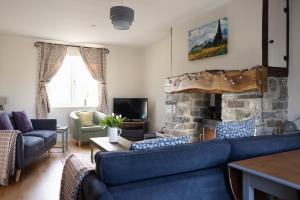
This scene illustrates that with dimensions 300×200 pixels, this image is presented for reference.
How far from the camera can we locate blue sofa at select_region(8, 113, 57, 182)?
325 centimetres

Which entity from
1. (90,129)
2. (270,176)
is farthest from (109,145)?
(270,176)

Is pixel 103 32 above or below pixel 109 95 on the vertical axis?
above

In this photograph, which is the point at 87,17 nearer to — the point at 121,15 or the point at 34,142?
the point at 121,15

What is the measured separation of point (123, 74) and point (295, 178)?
5.73 m

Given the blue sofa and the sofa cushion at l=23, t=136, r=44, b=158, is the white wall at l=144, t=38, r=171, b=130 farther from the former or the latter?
the sofa cushion at l=23, t=136, r=44, b=158

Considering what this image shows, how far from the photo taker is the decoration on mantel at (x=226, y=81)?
3.01 m

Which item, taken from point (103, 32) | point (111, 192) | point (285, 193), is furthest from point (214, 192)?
point (103, 32)

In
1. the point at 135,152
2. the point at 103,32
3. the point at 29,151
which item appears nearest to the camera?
the point at 135,152

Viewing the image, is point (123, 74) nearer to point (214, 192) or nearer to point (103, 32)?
point (103, 32)

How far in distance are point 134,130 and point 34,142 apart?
262cm

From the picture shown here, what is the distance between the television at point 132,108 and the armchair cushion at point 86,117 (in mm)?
675

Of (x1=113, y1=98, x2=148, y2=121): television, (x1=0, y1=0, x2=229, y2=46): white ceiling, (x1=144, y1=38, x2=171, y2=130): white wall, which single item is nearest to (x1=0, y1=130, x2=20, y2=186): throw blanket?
(x1=0, y1=0, x2=229, y2=46): white ceiling

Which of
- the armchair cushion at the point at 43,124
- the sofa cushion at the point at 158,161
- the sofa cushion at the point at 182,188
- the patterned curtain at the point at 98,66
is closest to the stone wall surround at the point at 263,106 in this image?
the sofa cushion at the point at 158,161

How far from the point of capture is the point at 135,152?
1519 millimetres
